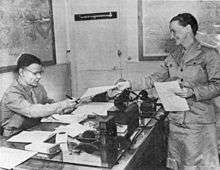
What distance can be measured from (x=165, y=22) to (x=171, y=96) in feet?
4.75

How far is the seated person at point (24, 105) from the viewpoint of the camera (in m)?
2.20

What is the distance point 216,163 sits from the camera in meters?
2.34

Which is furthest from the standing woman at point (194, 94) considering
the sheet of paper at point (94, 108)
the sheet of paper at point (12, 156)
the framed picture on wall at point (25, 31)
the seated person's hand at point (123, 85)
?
the framed picture on wall at point (25, 31)

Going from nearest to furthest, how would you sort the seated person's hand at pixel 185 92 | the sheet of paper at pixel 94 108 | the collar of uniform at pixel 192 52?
the seated person's hand at pixel 185 92 < the collar of uniform at pixel 192 52 < the sheet of paper at pixel 94 108

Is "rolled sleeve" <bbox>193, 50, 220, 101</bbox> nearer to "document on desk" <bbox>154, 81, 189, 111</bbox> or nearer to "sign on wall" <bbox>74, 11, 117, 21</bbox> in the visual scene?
"document on desk" <bbox>154, 81, 189, 111</bbox>

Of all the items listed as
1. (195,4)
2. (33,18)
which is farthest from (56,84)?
(195,4)

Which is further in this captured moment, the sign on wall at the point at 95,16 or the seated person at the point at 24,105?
the sign on wall at the point at 95,16

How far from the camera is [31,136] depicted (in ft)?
6.51

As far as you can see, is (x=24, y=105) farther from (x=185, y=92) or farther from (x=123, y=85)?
(x=185, y=92)

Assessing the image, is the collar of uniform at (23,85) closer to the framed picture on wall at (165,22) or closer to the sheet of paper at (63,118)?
the sheet of paper at (63,118)

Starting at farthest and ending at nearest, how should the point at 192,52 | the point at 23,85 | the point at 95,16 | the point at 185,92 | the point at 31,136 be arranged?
1. the point at 95,16
2. the point at 23,85
3. the point at 192,52
4. the point at 185,92
5. the point at 31,136

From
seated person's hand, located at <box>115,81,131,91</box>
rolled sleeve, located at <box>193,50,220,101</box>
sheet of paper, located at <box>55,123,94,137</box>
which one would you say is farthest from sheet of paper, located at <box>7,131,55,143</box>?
rolled sleeve, located at <box>193,50,220,101</box>

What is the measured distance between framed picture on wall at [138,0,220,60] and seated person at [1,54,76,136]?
4.95 ft

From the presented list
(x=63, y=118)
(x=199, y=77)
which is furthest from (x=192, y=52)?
(x=63, y=118)
